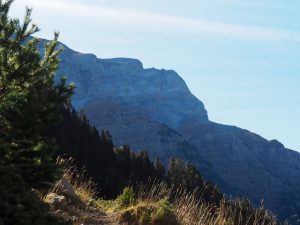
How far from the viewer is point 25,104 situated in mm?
8000

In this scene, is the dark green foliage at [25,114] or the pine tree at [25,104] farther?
the pine tree at [25,104]

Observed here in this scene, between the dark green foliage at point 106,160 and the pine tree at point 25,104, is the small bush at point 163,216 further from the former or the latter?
the dark green foliage at point 106,160

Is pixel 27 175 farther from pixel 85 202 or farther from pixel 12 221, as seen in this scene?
pixel 85 202

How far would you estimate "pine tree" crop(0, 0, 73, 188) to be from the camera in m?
7.59

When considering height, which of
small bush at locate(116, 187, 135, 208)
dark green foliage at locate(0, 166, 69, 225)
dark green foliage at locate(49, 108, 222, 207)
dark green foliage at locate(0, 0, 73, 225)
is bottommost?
dark green foliage at locate(49, 108, 222, 207)

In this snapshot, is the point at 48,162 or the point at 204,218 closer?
the point at 48,162

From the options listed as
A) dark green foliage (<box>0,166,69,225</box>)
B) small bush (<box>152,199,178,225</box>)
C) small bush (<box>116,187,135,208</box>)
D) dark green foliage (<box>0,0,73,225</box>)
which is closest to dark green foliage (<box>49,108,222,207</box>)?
small bush (<box>116,187,135,208</box>)

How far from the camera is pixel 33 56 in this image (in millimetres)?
7992

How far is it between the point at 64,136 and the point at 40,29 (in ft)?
211

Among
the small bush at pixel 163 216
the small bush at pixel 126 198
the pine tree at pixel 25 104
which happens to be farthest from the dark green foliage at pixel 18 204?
the small bush at pixel 126 198

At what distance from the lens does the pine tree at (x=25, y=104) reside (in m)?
7.59

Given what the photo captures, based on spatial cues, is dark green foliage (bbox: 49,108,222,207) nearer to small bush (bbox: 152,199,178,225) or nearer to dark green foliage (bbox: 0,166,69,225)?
small bush (bbox: 152,199,178,225)

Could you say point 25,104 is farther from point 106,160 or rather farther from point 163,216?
point 106,160

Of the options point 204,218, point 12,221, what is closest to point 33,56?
point 12,221
